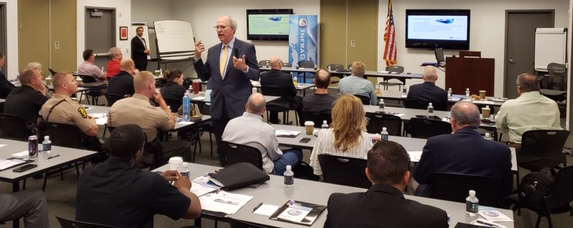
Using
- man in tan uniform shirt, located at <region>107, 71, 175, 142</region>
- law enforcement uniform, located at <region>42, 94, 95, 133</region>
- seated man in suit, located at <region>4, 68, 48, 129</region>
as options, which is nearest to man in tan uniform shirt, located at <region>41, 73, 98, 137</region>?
law enforcement uniform, located at <region>42, 94, 95, 133</region>

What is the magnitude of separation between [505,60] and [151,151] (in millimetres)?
10481

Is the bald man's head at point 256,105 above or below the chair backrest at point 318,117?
above

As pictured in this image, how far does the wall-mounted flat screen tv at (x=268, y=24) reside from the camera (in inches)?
610

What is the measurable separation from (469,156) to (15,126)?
15.0ft

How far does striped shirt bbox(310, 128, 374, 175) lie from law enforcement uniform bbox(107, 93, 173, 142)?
1705 millimetres

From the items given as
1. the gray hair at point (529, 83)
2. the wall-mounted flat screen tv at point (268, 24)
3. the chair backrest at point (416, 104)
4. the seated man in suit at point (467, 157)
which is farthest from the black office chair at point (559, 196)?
the wall-mounted flat screen tv at point (268, 24)

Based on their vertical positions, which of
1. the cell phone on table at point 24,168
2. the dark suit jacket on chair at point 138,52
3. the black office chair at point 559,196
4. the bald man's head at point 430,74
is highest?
the dark suit jacket on chair at point 138,52

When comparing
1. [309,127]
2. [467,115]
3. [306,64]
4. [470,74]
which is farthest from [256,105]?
[306,64]

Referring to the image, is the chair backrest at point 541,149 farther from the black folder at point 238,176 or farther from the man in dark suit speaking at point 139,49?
the man in dark suit speaking at point 139,49

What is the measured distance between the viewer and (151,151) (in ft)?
17.0

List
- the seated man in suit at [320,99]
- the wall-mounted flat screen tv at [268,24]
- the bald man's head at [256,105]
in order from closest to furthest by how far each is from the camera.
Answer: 1. the bald man's head at [256,105]
2. the seated man in suit at [320,99]
3. the wall-mounted flat screen tv at [268,24]

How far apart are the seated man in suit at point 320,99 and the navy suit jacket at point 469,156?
2.70 metres

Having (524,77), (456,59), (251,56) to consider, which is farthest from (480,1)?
(251,56)

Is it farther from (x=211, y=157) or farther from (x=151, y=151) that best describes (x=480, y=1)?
(x=151, y=151)
